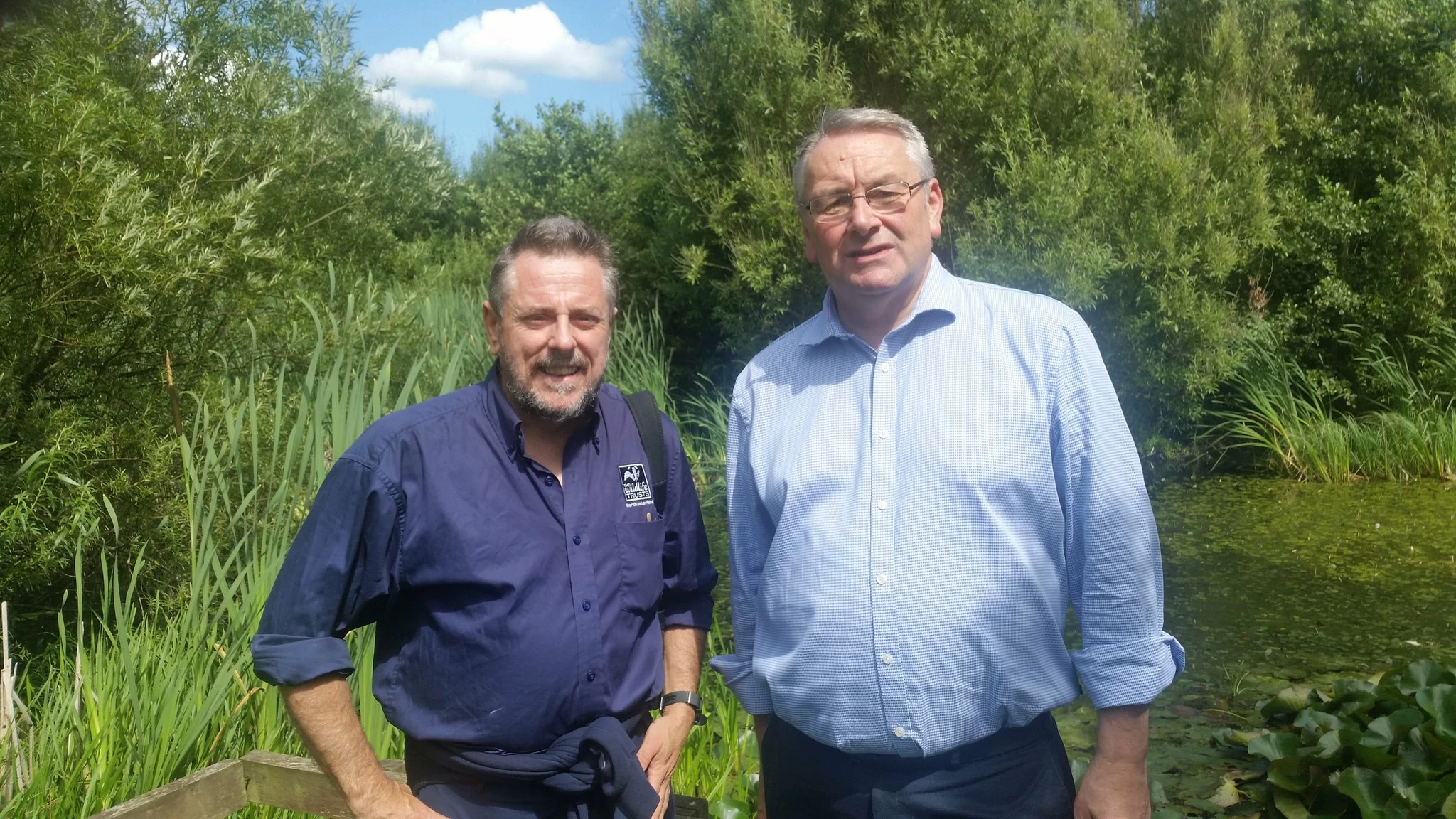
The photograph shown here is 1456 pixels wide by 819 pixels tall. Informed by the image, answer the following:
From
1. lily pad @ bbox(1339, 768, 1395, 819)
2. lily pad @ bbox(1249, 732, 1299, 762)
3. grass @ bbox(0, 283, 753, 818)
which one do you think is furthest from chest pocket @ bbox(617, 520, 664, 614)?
→ lily pad @ bbox(1249, 732, 1299, 762)

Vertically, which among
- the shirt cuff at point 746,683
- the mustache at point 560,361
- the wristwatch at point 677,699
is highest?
the mustache at point 560,361

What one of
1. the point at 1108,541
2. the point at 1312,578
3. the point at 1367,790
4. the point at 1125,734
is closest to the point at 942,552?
the point at 1108,541

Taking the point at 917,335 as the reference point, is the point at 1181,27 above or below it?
above

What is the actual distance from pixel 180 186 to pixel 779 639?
3.57 meters

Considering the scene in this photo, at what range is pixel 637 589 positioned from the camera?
6.07ft

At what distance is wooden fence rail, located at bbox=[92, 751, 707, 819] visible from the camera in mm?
2062

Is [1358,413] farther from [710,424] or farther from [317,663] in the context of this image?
[317,663]

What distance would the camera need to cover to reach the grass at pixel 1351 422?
8.11 m

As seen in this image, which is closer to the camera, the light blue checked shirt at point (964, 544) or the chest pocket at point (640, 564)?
the light blue checked shirt at point (964, 544)

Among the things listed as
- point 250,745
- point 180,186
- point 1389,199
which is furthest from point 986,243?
point 250,745

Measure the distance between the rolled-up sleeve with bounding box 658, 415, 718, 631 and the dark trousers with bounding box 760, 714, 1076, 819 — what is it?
1.35 ft

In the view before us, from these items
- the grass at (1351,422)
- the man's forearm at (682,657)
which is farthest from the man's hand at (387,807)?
the grass at (1351,422)

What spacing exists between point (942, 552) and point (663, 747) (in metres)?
0.60

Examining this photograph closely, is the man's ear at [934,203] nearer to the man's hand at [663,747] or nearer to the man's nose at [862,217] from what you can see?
the man's nose at [862,217]
